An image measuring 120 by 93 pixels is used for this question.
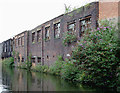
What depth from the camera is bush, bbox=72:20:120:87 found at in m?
9.08

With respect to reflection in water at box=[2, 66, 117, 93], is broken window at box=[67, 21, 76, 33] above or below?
above

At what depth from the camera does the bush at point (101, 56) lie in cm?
908

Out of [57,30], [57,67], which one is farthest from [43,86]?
[57,30]

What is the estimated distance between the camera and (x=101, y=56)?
9.23 metres

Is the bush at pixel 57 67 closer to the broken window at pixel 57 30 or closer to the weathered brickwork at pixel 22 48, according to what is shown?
the broken window at pixel 57 30

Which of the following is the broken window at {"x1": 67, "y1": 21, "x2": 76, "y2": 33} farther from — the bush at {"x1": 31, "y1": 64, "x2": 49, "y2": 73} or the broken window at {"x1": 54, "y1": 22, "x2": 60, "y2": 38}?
the bush at {"x1": 31, "y1": 64, "x2": 49, "y2": 73}

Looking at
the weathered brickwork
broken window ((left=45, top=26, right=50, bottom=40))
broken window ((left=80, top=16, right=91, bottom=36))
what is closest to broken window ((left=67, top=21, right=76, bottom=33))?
broken window ((left=80, top=16, right=91, bottom=36))

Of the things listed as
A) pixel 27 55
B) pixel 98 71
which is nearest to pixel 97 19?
pixel 98 71

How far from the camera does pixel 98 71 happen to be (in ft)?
30.2

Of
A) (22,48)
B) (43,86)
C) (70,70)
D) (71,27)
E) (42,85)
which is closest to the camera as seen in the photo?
(43,86)

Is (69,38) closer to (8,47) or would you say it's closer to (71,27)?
(71,27)

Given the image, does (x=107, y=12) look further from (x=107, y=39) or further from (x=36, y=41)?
(x=36, y=41)

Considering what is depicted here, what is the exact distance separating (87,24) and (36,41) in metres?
10.8

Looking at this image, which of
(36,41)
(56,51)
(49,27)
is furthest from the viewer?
(36,41)
